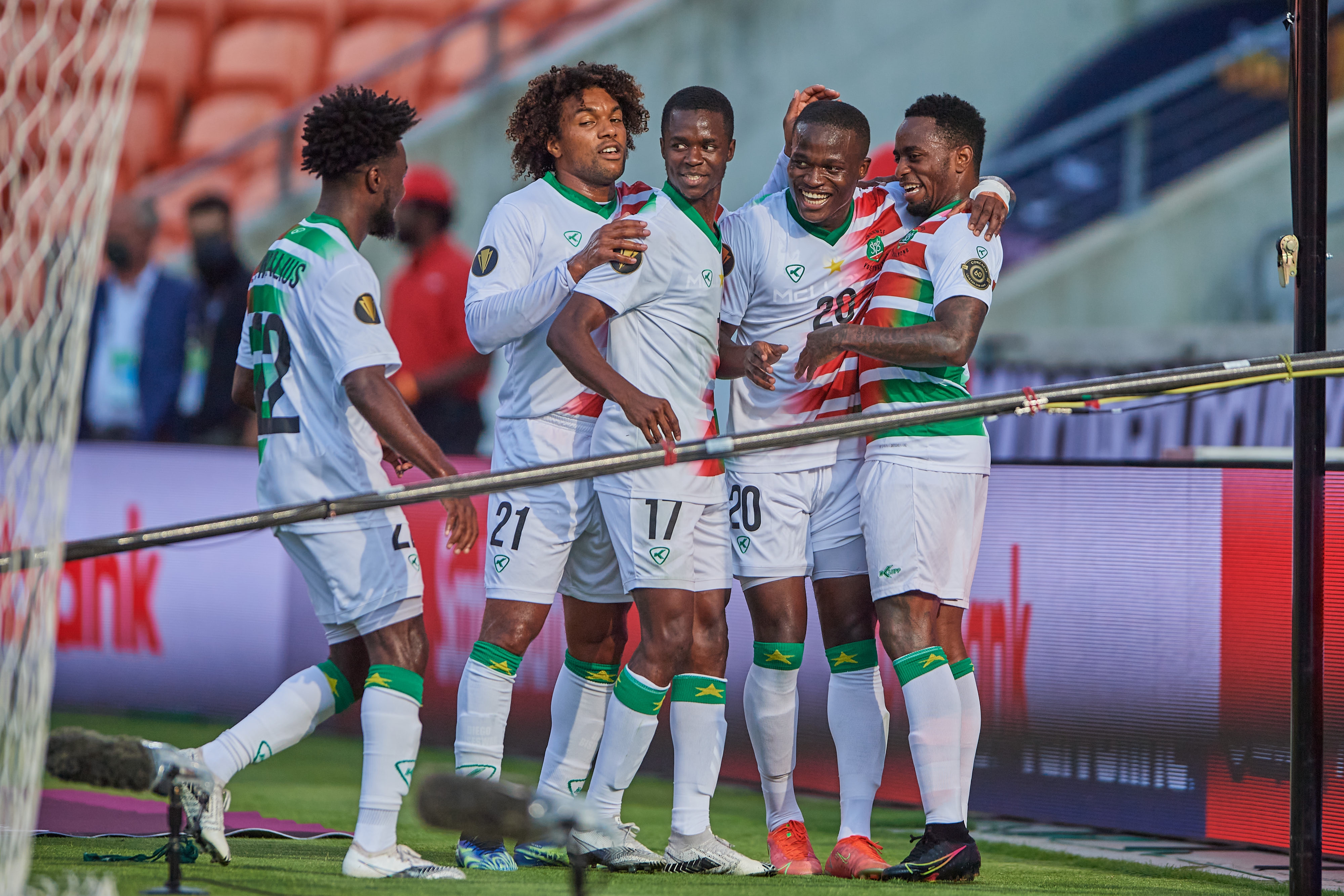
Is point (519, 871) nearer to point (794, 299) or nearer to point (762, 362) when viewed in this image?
point (762, 362)

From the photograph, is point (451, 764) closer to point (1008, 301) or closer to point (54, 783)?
point (54, 783)

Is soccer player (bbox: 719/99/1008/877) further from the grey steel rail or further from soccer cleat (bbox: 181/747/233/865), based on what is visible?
soccer cleat (bbox: 181/747/233/865)

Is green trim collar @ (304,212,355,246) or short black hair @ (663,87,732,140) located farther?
short black hair @ (663,87,732,140)

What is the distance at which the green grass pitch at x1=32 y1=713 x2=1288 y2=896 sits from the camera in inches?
143

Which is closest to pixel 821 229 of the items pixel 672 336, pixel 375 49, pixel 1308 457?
pixel 672 336

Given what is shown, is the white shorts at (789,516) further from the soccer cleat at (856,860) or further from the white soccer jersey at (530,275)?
the soccer cleat at (856,860)

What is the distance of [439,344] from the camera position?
9.01 m

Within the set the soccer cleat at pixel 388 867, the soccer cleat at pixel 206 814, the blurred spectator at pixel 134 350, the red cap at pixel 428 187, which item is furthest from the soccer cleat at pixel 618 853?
the red cap at pixel 428 187

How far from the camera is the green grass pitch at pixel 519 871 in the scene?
11.9 ft

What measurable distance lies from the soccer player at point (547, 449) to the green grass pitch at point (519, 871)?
15.7 inches

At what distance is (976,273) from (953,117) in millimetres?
564

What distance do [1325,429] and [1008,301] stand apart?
637 cm

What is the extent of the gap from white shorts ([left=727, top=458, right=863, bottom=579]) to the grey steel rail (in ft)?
2.29

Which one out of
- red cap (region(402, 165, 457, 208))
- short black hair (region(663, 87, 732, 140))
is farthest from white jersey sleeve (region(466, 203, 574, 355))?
red cap (region(402, 165, 457, 208))
